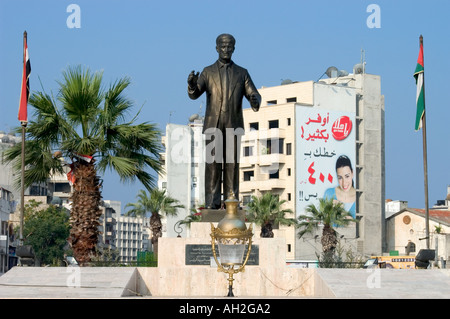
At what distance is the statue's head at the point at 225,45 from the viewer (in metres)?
19.3

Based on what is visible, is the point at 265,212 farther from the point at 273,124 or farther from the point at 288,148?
the point at 273,124

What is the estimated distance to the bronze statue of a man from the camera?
19359 mm

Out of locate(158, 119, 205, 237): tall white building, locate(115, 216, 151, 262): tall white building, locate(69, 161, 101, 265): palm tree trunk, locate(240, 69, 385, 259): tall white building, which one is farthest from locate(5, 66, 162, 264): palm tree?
locate(115, 216, 151, 262): tall white building

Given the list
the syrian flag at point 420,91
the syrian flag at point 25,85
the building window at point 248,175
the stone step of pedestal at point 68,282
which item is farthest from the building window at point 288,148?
the stone step of pedestal at point 68,282

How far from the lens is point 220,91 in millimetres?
19500

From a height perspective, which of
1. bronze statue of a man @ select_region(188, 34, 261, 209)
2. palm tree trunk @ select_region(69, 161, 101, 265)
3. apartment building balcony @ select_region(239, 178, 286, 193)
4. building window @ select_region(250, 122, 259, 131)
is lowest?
palm tree trunk @ select_region(69, 161, 101, 265)

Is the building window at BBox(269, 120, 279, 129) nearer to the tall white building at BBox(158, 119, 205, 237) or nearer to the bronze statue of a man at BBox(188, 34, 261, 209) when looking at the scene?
the tall white building at BBox(158, 119, 205, 237)

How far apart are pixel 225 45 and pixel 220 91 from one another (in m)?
0.91

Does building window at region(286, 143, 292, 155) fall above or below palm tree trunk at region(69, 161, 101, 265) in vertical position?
above

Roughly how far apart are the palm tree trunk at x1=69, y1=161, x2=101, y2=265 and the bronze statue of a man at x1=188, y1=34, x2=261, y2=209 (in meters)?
4.15

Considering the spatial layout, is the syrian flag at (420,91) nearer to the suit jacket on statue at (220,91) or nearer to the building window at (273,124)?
the suit jacket on statue at (220,91)

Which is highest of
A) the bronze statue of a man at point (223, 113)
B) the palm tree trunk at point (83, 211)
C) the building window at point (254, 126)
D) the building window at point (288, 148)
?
the building window at point (254, 126)

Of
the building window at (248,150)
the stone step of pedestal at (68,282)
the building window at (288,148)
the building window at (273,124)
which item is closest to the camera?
the stone step of pedestal at (68,282)
